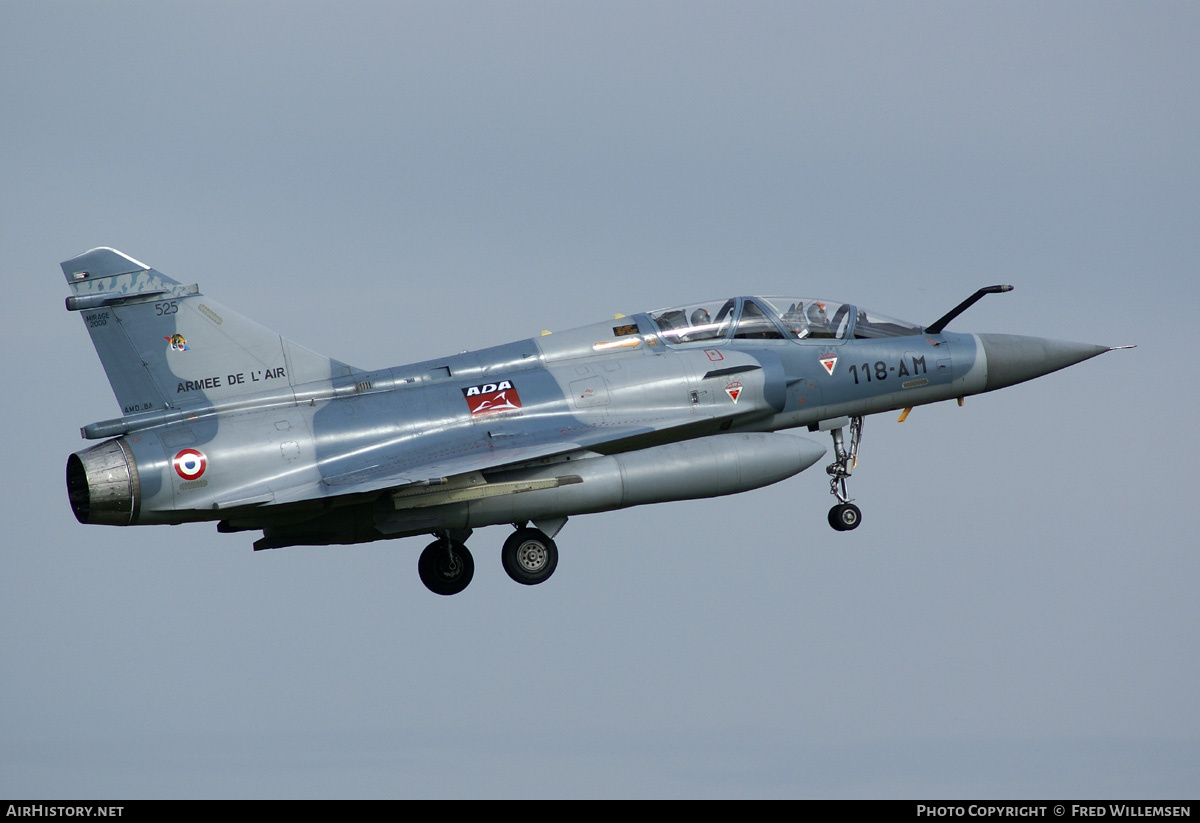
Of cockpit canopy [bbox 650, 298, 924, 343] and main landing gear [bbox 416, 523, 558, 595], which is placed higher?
cockpit canopy [bbox 650, 298, 924, 343]

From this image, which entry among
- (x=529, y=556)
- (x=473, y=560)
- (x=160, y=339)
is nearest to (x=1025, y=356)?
(x=529, y=556)

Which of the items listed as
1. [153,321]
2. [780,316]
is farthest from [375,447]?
[780,316]

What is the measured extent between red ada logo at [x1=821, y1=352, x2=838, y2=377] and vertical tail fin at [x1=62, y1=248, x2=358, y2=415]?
7.03 metres

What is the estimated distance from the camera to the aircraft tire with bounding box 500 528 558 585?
63.0 feet

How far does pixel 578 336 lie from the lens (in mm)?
20078

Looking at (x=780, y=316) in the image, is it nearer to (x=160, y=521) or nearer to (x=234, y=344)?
(x=234, y=344)

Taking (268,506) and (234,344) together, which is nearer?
(268,506)

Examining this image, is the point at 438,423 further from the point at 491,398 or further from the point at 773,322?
the point at 773,322

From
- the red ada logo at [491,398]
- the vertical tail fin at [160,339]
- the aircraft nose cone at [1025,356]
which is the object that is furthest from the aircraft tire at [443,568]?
the aircraft nose cone at [1025,356]

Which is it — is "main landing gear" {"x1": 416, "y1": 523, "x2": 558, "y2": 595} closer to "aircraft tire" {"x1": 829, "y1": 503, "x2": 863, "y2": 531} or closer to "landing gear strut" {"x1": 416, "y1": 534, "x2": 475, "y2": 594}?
"landing gear strut" {"x1": 416, "y1": 534, "x2": 475, "y2": 594}

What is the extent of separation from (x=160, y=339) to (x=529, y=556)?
205 inches

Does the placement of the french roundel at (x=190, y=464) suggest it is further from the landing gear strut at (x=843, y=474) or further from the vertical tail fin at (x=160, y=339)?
the landing gear strut at (x=843, y=474)

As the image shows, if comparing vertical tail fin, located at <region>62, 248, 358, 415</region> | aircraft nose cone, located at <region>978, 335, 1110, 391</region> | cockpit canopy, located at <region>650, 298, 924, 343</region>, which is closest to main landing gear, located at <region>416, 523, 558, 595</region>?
vertical tail fin, located at <region>62, 248, 358, 415</region>
